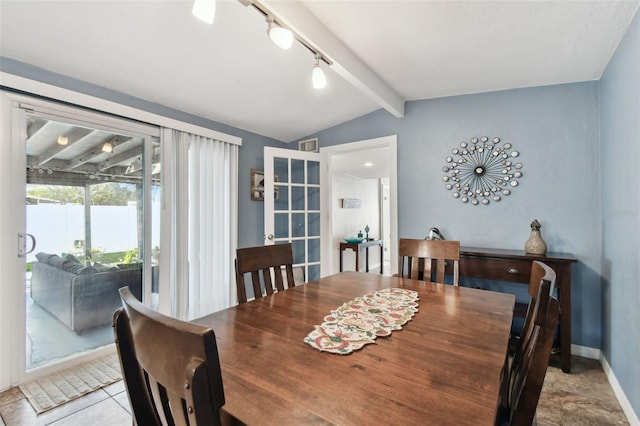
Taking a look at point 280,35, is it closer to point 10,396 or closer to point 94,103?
point 94,103

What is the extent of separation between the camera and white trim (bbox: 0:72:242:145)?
1894 millimetres

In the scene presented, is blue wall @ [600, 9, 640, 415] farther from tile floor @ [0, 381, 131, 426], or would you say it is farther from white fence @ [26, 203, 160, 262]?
white fence @ [26, 203, 160, 262]

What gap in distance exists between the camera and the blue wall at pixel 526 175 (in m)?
Result: 2.41

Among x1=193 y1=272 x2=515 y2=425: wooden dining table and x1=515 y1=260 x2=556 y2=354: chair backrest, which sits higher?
x1=515 y1=260 x2=556 y2=354: chair backrest

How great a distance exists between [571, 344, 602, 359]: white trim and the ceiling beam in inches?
107

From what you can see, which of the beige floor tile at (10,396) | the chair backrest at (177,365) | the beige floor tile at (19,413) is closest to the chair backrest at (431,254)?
the chair backrest at (177,365)

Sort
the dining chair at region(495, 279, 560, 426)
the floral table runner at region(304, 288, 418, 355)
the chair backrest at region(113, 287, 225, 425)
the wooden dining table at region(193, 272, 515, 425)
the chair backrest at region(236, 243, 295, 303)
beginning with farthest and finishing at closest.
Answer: the chair backrest at region(236, 243, 295, 303), the floral table runner at region(304, 288, 418, 355), the dining chair at region(495, 279, 560, 426), the wooden dining table at region(193, 272, 515, 425), the chair backrest at region(113, 287, 225, 425)

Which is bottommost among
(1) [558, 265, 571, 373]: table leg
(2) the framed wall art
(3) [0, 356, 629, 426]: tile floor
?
(3) [0, 356, 629, 426]: tile floor

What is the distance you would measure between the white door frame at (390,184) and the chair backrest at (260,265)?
181cm

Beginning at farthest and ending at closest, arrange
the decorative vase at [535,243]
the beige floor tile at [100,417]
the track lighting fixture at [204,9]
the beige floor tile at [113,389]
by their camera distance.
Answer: the decorative vase at [535,243], the beige floor tile at [113,389], the beige floor tile at [100,417], the track lighting fixture at [204,9]

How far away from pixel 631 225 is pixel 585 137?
3.60 ft

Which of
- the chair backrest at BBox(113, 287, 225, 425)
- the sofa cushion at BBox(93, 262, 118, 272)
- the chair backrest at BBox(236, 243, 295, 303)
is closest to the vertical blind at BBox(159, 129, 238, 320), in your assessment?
the sofa cushion at BBox(93, 262, 118, 272)

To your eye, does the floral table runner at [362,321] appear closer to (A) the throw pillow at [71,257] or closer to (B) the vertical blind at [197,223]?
(B) the vertical blind at [197,223]

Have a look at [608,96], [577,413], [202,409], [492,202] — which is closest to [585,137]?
[608,96]
